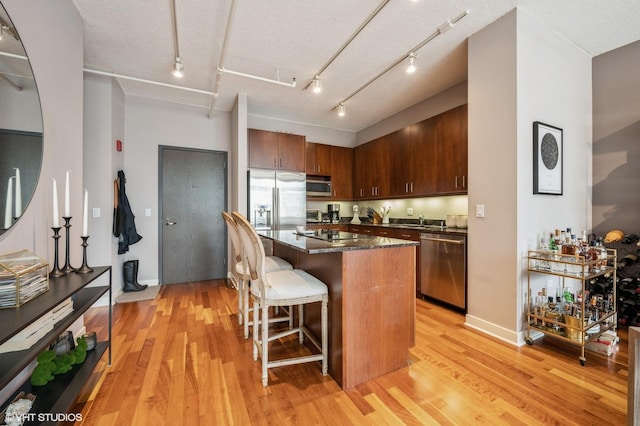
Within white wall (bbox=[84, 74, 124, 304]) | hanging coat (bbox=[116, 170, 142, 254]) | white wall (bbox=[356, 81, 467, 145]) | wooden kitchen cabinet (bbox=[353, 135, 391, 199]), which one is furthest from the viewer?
wooden kitchen cabinet (bbox=[353, 135, 391, 199])

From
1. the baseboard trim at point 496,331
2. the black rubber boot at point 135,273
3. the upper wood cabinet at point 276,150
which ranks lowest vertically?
the baseboard trim at point 496,331

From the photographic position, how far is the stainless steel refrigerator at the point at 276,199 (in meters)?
4.24

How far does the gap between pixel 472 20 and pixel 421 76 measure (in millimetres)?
1021

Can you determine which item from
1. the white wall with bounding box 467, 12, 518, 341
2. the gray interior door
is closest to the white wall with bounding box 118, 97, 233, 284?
the gray interior door

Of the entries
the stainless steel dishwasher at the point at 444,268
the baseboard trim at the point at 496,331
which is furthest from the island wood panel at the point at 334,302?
the stainless steel dishwasher at the point at 444,268

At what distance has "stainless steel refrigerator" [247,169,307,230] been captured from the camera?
13.9ft

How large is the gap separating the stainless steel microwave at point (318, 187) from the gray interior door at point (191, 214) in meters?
1.55

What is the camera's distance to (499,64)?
2.45 meters

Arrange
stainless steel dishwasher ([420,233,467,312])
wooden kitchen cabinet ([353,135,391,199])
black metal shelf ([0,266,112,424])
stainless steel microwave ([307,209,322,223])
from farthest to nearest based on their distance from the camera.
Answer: stainless steel microwave ([307,209,322,223]) < wooden kitchen cabinet ([353,135,391,199]) < stainless steel dishwasher ([420,233,467,312]) < black metal shelf ([0,266,112,424])

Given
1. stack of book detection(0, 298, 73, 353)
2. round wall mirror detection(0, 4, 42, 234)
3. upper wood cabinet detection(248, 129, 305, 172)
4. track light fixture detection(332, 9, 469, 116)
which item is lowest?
stack of book detection(0, 298, 73, 353)

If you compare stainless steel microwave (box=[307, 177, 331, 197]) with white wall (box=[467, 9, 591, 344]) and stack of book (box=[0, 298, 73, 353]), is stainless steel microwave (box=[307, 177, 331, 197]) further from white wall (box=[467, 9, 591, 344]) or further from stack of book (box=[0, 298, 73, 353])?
stack of book (box=[0, 298, 73, 353])

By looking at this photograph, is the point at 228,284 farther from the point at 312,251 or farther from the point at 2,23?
the point at 2,23

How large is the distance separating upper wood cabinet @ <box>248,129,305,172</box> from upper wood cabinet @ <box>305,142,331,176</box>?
47 centimetres

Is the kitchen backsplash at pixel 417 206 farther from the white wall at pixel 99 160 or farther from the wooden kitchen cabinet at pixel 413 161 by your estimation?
the white wall at pixel 99 160
